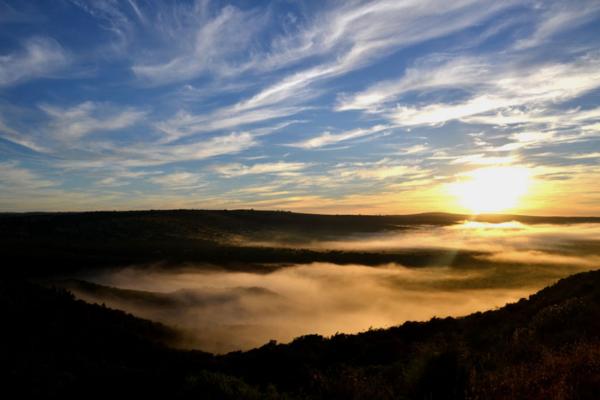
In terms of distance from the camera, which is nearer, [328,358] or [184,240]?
[328,358]

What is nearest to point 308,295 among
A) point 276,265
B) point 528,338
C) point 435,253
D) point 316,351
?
point 276,265

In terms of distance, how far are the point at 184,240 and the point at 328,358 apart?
6551 cm

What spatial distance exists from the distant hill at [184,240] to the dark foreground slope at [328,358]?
17.1 metres

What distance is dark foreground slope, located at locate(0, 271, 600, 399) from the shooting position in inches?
306

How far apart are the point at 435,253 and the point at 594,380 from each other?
61897 millimetres

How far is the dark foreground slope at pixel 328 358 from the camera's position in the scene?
776 cm

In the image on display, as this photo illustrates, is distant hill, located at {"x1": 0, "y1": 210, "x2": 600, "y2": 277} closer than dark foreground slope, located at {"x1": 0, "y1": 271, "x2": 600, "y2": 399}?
No

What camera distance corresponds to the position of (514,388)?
7.14 meters

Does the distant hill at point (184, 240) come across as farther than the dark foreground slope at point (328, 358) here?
Yes

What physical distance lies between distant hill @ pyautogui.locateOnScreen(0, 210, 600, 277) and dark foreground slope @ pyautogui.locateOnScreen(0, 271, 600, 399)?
17.1m

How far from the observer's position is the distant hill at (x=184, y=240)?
43.1 metres

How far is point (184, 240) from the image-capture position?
75.9m

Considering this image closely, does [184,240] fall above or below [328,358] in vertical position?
above

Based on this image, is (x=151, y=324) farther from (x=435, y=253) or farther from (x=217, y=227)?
(x=217, y=227)
